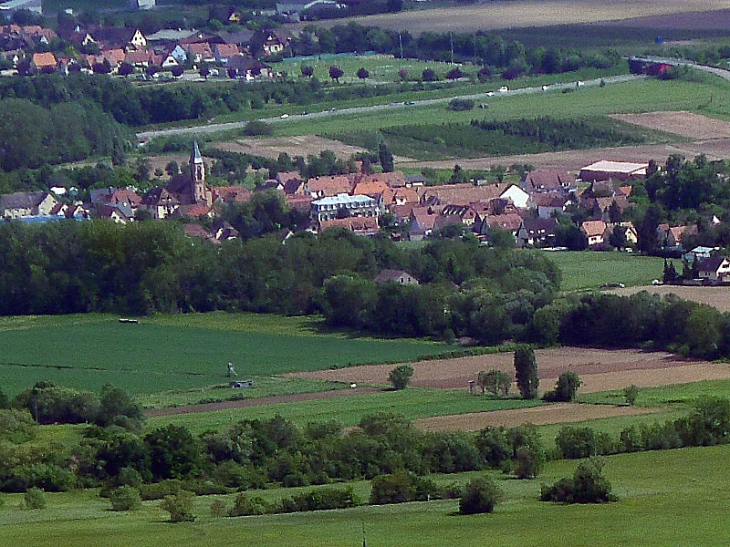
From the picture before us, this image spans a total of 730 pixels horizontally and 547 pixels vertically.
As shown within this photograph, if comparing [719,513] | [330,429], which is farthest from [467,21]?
[719,513]

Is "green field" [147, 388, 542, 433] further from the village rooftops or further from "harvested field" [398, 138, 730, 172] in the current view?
"harvested field" [398, 138, 730, 172]

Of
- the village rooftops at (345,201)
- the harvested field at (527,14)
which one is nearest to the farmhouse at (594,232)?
the village rooftops at (345,201)

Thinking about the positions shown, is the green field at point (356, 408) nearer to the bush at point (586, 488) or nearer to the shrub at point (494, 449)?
the shrub at point (494, 449)

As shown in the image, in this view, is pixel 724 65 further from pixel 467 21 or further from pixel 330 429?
pixel 330 429

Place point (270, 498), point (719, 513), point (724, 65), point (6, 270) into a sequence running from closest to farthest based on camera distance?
1. point (719, 513)
2. point (270, 498)
3. point (6, 270)
4. point (724, 65)

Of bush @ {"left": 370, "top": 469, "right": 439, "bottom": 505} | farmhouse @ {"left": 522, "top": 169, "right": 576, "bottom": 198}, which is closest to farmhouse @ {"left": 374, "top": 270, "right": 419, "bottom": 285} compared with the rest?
farmhouse @ {"left": 522, "top": 169, "right": 576, "bottom": 198}

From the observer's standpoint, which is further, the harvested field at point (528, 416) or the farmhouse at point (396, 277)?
the farmhouse at point (396, 277)
